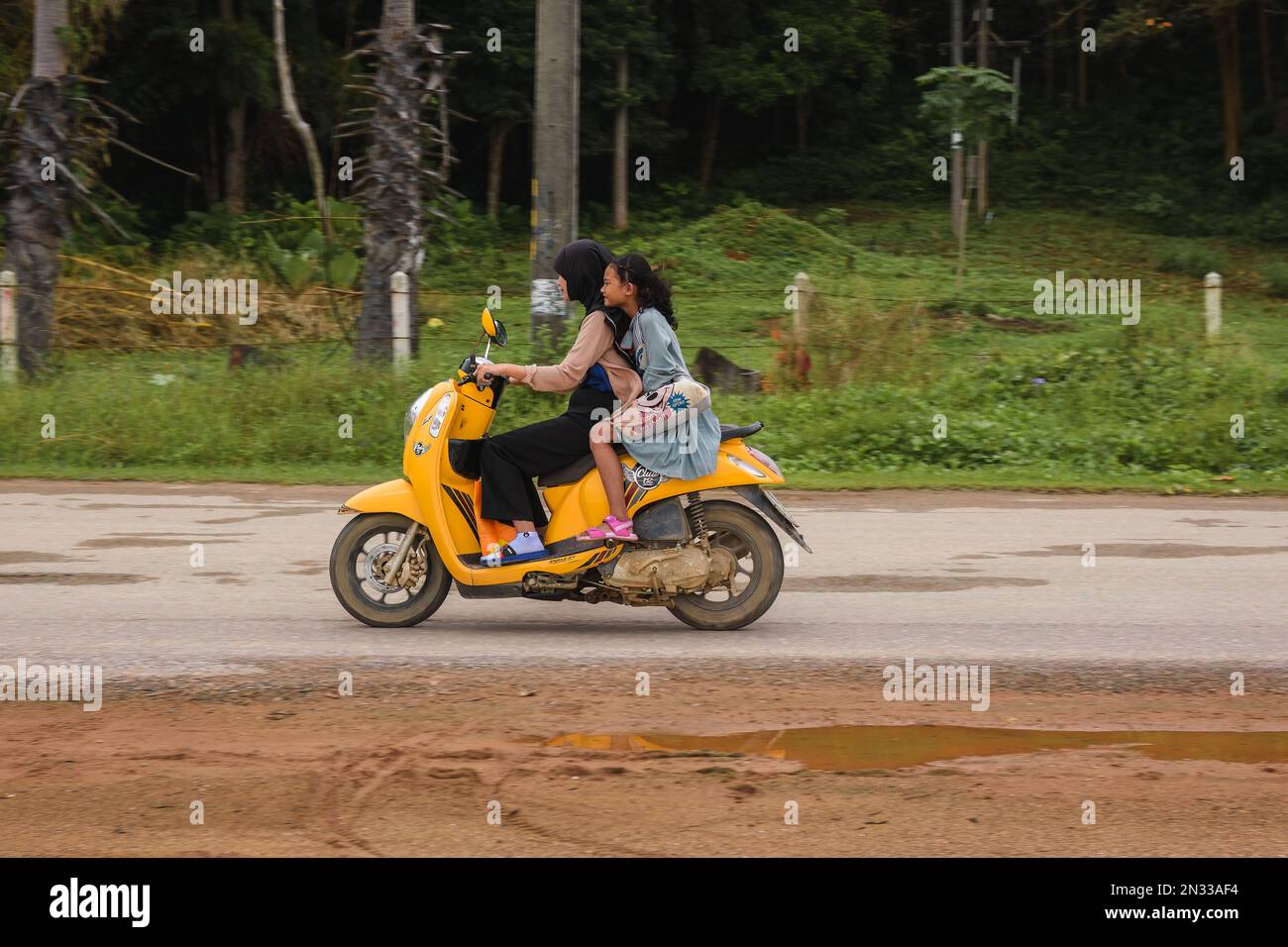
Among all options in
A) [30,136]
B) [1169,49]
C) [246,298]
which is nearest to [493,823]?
[30,136]

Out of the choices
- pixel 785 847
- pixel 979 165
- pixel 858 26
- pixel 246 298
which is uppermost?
pixel 858 26

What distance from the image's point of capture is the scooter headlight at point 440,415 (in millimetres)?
7477

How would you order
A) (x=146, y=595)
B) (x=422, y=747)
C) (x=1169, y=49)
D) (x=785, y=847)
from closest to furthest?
(x=785, y=847)
(x=422, y=747)
(x=146, y=595)
(x=1169, y=49)

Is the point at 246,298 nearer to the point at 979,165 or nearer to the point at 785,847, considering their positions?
the point at 785,847

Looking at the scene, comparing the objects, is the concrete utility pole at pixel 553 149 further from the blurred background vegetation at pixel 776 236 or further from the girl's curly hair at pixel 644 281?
the girl's curly hair at pixel 644 281

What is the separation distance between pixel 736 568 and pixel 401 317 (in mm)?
9388

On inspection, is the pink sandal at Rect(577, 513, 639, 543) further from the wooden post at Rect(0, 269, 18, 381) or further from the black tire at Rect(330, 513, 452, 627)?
the wooden post at Rect(0, 269, 18, 381)

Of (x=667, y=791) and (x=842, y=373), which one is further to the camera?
(x=842, y=373)

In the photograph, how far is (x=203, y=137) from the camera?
122ft

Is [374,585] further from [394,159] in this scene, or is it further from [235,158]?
[235,158]

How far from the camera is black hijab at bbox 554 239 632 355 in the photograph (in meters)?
7.20

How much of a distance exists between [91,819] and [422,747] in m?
1.23

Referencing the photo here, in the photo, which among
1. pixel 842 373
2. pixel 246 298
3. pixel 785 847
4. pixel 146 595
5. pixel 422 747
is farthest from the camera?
pixel 246 298

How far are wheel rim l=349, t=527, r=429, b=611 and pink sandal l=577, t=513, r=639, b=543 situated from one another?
91cm
